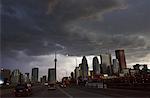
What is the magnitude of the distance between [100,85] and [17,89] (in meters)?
41.3

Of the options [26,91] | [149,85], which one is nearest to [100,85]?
[149,85]

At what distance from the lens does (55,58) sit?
149750mm

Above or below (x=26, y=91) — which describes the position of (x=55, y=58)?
above

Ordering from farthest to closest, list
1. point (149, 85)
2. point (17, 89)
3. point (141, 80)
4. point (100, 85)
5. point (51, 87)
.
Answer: point (100, 85) < point (51, 87) < point (141, 80) < point (149, 85) < point (17, 89)

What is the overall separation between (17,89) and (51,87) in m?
32.4

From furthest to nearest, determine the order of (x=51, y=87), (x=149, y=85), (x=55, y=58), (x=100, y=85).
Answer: (x=55, y=58) < (x=100, y=85) < (x=51, y=87) < (x=149, y=85)

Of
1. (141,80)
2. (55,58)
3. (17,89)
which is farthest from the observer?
(55,58)

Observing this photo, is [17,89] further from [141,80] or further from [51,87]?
[51,87]

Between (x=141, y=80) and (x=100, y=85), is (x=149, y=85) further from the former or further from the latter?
(x=100, y=85)

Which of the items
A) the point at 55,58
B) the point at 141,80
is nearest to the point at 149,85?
the point at 141,80

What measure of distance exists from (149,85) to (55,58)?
11014cm

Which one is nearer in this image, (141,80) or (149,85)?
(149,85)

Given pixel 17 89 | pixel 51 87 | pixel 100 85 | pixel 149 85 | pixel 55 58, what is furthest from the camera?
pixel 55 58

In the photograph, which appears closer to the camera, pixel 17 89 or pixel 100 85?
pixel 17 89
